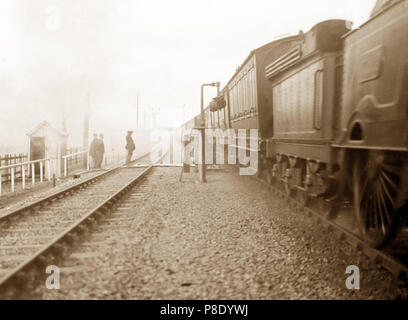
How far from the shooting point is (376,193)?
4.54 m

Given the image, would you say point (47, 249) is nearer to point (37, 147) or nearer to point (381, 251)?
point (381, 251)

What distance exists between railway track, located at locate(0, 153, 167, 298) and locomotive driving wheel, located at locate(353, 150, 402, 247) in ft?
12.5

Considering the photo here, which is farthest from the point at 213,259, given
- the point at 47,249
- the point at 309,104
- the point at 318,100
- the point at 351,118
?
the point at 309,104

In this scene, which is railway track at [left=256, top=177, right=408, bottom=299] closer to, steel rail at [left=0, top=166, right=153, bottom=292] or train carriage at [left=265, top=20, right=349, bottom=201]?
train carriage at [left=265, top=20, right=349, bottom=201]

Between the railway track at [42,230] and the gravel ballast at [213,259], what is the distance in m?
0.23

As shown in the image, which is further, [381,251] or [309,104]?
[309,104]

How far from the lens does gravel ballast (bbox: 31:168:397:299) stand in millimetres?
3814

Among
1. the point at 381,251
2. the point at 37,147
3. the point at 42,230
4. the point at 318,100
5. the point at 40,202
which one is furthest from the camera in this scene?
the point at 37,147

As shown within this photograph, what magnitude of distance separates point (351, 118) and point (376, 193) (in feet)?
3.15

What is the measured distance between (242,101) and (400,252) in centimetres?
823

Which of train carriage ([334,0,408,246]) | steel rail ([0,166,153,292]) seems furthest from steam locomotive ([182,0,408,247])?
steel rail ([0,166,153,292])

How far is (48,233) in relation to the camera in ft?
20.1
